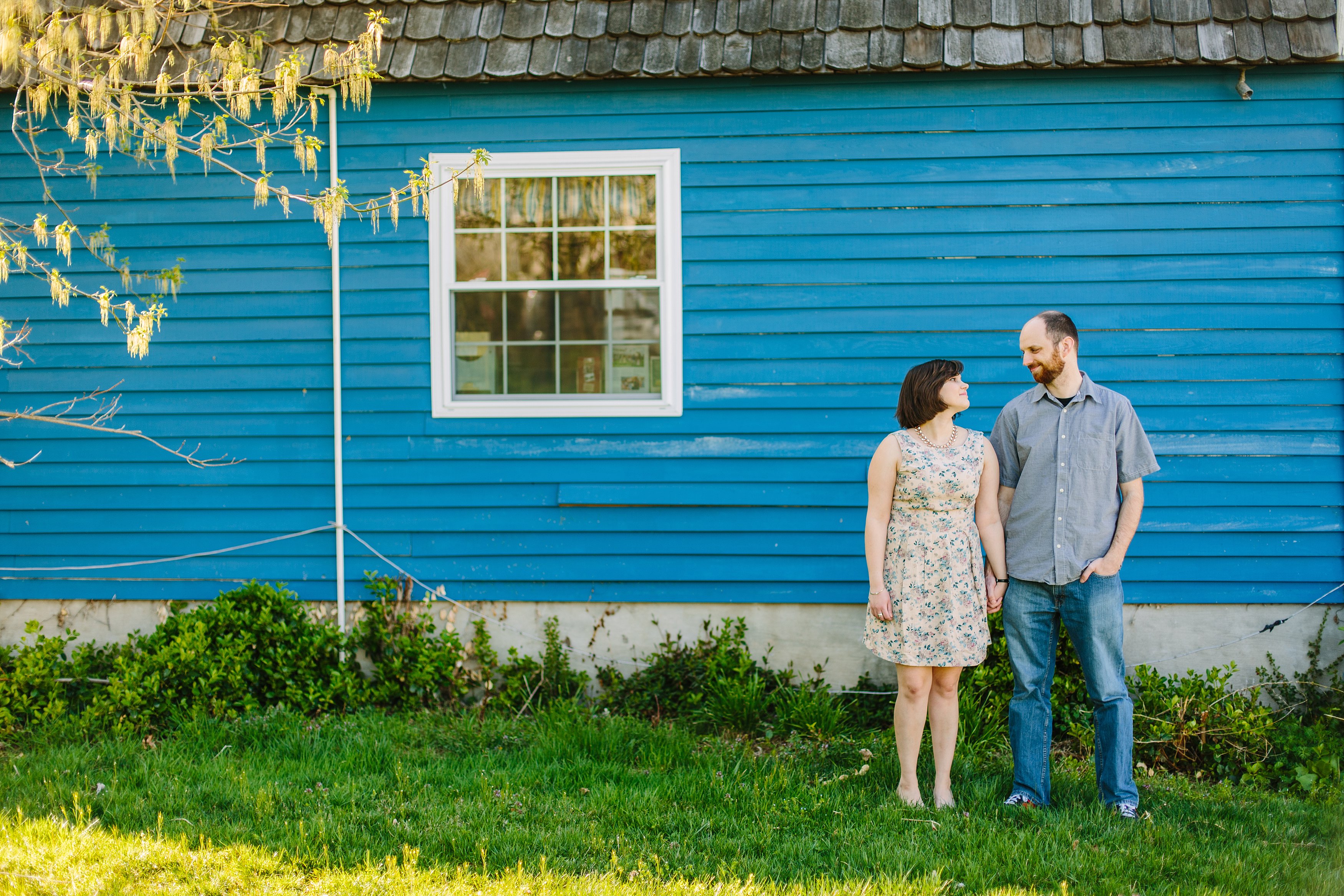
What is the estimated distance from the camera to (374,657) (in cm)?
528

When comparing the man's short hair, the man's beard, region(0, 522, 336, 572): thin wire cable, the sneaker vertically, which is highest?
the man's short hair

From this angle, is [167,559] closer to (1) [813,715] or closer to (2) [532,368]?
(2) [532,368]

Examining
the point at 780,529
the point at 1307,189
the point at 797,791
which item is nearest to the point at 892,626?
the point at 797,791

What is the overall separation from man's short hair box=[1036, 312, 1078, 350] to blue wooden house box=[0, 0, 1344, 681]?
1502mm

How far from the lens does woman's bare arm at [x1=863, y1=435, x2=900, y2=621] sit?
371 centimetres

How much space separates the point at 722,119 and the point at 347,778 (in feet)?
12.9

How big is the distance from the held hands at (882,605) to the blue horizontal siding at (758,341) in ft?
5.05

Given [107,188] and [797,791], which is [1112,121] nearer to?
[797,791]

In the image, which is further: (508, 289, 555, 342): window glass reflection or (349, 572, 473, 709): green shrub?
(508, 289, 555, 342): window glass reflection

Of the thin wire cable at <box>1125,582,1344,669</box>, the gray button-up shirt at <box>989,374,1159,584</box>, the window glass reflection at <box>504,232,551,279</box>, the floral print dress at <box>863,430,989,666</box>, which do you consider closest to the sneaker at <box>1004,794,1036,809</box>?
the floral print dress at <box>863,430,989,666</box>

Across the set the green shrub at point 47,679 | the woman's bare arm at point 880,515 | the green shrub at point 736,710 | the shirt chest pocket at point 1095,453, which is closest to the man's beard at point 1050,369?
the shirt chest pocket at point 1095,453

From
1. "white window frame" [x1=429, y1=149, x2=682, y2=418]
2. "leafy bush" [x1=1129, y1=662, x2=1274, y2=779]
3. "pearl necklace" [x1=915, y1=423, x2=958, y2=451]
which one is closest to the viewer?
"pearl necklace" [x1=915, y1=423, x2=958, y2=451]

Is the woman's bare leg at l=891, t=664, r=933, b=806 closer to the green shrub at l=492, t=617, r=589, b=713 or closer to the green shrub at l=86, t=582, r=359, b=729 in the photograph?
the green shrub at l=492, t=617, r=589, b=713

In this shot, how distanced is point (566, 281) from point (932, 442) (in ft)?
8.37
